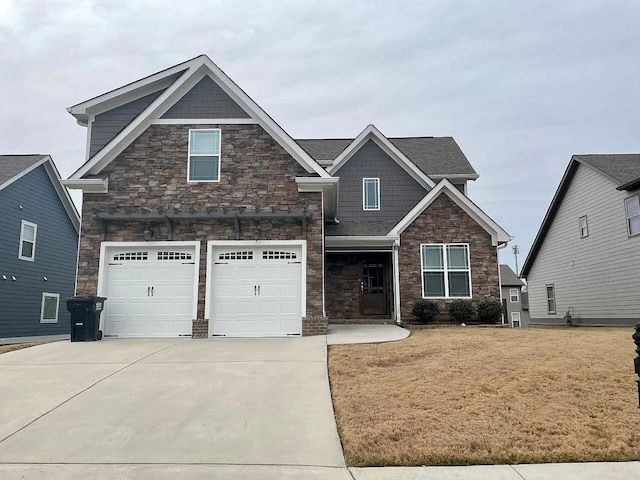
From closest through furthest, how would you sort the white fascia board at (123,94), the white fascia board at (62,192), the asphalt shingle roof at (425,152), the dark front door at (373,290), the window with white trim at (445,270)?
the white fascia board at (123,94)
the window with white trim at (445,270)
the dark front door at (373,290)
the asphalt shingle roof at (425,152)
the white fascia board at (62,192)

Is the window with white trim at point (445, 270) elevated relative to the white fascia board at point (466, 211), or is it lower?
lower

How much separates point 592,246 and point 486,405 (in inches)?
606

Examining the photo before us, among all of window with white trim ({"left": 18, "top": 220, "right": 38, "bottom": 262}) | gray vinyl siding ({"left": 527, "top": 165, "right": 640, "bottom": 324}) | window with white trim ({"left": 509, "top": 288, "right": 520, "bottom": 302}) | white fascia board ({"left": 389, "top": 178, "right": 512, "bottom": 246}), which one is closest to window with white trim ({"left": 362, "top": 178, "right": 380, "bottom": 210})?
white fascia board ({"left": 389, "top": 178, "right": 512, "bottom": 246})

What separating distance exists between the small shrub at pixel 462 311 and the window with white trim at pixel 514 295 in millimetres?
28132

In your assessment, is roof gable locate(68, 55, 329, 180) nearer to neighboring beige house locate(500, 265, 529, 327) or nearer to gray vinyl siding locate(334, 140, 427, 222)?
gray vinyl siding locate(334, 140, 427, 222)

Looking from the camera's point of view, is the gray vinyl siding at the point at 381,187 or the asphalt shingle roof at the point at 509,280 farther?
the asphalt shingle roof at the point at 509,280

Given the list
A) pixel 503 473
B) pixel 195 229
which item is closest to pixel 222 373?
pixel 503 473

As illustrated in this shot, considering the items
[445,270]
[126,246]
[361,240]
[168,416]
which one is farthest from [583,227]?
[168,416]

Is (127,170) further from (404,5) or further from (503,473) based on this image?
(503,473)

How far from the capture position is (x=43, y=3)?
11.6 metres

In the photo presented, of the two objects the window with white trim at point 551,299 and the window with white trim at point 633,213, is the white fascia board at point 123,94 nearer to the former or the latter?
the window with white trim at point 633,213

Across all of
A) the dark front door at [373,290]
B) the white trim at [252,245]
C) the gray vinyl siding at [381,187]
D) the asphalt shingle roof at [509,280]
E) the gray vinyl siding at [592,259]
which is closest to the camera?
the white trim at [252,245]

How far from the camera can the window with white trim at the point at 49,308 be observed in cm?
2073

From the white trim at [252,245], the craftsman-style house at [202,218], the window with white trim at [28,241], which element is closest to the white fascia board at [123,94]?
the craftsman-style house at [202,218]
